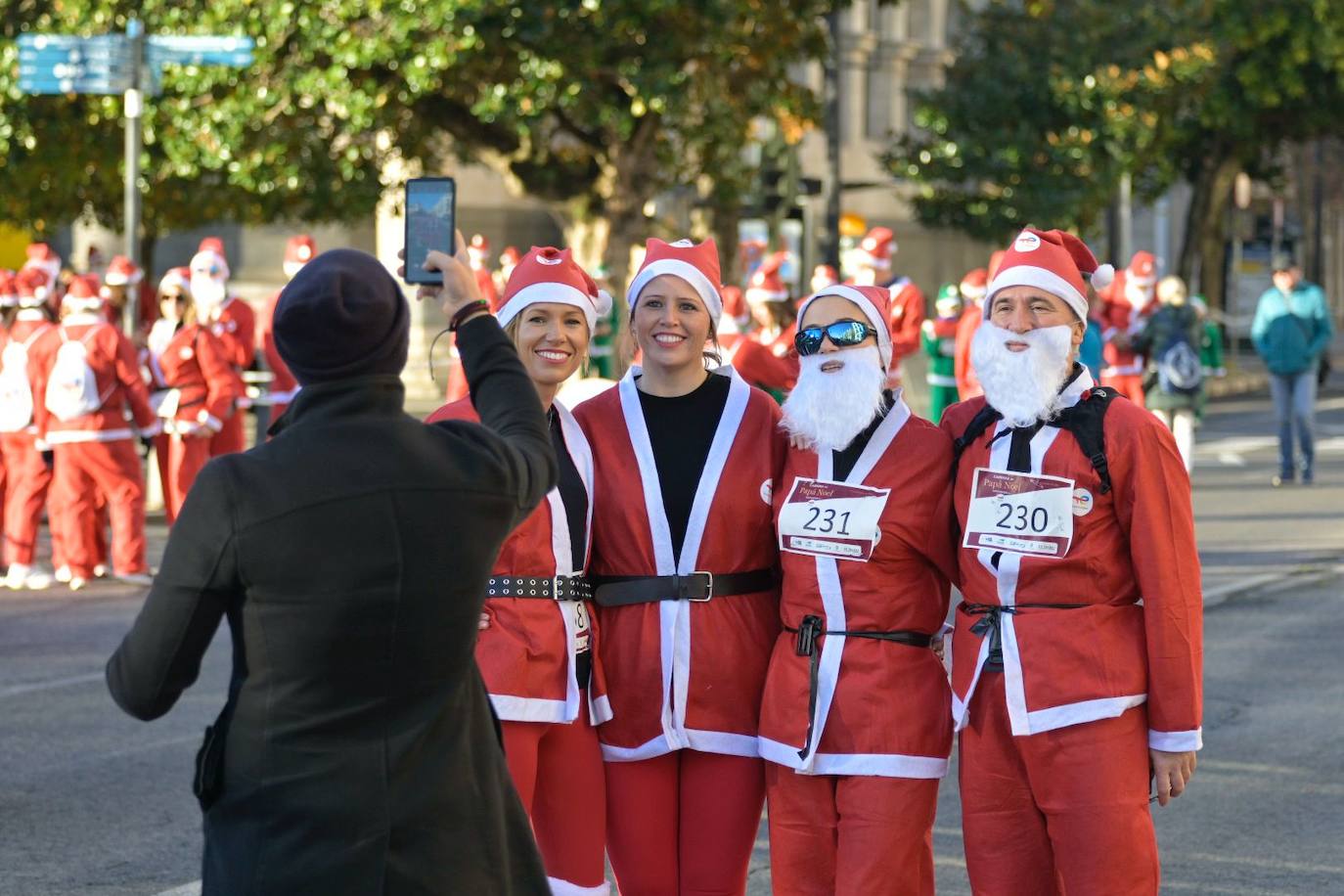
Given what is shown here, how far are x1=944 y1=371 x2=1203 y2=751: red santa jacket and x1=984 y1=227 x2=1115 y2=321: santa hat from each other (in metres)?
0.31

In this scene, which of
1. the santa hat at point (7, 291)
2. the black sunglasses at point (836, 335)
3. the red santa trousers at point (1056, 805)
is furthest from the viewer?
the santa hat at point (7, 291)

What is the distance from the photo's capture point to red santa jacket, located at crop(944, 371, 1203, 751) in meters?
4.57

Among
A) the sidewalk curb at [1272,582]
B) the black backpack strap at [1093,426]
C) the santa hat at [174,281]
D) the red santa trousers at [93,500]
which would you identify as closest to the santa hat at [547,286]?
the black backpack strap at [1093,426]

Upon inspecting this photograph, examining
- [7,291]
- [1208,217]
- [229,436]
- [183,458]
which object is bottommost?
[183,458]

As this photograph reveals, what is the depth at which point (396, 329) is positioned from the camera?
3438 millimetres

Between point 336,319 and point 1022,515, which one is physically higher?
point 336,319

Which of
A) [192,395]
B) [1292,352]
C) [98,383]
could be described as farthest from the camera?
[1292,352]

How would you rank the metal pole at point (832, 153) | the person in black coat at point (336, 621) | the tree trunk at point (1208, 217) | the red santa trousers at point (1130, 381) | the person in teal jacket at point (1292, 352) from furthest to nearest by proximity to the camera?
1. the tree trunk at point (1208, 217)
2. the metal pole at point (832, 153)
3. the red santa trousers at point (1130, 381)
4. the person in teal jacket at point (1292, 352)
5. the person in black coat at point (336, 621)

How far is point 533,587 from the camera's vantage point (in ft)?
15.9

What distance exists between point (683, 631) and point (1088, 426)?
0.98m

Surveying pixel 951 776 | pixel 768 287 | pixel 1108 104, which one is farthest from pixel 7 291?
pixel 1108 104

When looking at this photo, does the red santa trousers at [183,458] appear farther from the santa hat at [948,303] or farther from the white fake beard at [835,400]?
the white fake beard at [835,400]

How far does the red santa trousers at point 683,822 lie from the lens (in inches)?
193

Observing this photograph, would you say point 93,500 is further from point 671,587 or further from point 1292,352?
point 1292,352
